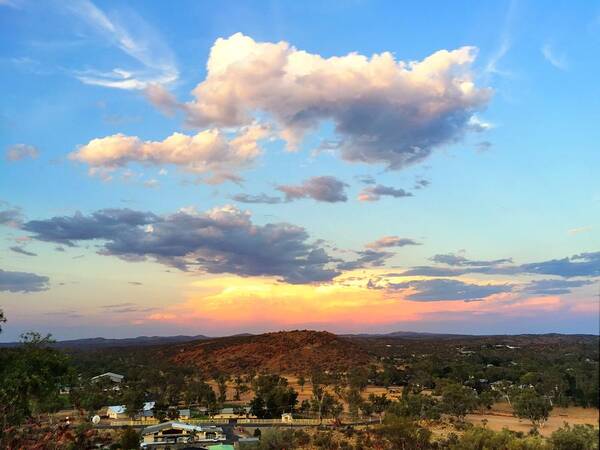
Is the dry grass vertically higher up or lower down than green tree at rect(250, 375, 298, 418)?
lower down

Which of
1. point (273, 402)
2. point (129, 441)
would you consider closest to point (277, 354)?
point (273, 402)

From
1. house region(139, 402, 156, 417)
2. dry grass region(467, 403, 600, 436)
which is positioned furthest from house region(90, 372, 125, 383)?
dry grass region(467, 403, 600, 436)

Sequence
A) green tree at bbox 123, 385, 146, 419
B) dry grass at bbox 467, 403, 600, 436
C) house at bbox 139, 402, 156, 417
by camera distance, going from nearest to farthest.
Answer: dry grass at bbox 467, 403, 600, 436
green tree at bbox 123, 385, 146, 419
house at bbox 139, 402, 156, 417

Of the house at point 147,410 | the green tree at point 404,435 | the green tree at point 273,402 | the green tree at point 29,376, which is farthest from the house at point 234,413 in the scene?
A: the green tree at point 29,376

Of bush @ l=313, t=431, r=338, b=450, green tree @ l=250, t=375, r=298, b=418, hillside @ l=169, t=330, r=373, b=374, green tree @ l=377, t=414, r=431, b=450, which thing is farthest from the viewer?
hillside @ l=169, t=330, r=373, b=374

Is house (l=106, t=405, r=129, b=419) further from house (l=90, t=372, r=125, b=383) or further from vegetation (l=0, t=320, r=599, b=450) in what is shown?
house (l=90, t=372, r=125, b=383)

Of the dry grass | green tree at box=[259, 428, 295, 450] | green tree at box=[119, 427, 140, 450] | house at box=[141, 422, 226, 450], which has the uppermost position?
green tree at box=[119, 427, 140, 450]

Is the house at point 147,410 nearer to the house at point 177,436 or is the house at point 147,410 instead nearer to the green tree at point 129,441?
the house at point 177,436
